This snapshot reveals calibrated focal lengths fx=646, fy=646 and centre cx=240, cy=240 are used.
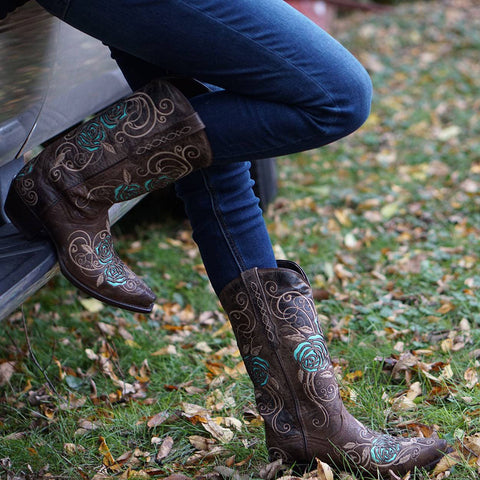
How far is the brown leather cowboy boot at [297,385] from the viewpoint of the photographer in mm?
1550

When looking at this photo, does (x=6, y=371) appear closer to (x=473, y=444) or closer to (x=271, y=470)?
(x=271, y=470)

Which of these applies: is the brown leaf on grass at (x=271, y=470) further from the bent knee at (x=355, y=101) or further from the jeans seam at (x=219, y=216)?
the bent knee at (x=355, y=101)

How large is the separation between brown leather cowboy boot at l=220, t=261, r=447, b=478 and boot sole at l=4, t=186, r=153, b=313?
0.26 metres

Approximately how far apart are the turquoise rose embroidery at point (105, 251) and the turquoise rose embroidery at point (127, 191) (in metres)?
0.11

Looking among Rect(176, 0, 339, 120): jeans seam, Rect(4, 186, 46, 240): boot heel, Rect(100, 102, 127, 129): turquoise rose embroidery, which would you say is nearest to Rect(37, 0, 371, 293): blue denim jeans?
Rect(176, 0, 339, 120): jeans seam

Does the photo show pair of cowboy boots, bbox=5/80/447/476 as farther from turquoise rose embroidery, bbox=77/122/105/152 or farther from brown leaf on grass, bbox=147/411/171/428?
brown leaf on grass, bbox=147/411/171/428

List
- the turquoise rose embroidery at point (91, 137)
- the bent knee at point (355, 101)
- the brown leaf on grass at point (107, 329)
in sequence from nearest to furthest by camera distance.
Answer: the bent knee at point (355, 101) < the turquoise rose embroidery at point (91, 137) < the brown leaf on grass at point (107, 329)

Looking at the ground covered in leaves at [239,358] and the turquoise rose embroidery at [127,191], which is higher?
the turquoise rose embroidery at [127,191]

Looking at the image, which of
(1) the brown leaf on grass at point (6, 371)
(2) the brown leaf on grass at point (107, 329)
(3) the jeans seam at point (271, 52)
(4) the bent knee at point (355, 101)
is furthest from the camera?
(2) the brown leaf on grass at point (107, 329)

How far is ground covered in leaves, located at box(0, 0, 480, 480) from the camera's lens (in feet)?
5.78

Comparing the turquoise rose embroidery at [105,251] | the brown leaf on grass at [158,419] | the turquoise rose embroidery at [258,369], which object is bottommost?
the brown leaf on grass at [158,419]

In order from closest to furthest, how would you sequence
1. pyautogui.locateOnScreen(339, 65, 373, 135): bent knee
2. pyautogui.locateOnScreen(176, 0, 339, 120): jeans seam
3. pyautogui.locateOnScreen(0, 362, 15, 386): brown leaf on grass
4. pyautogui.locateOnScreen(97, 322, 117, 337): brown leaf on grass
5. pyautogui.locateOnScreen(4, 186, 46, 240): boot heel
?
pyautogui.locateOnScreen(176, 0, 339, 120): jeans seam → pyautogui.locateOnScreen(339, 65, 373, 135): bent knee → pyautogui.locateOnScreen(4, 186, 46, 240): boot heel → pyautogui.locateOnScreen(0, 362, 15, 386): brown leaf on grass → pyautogui.locateOnScreen(97, 322, 117, 337): brown leaf on grass

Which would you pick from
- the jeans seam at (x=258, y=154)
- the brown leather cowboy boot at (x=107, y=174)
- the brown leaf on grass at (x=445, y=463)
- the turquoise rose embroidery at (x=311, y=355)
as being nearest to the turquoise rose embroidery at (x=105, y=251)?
the brown leather cowboy boot at (x=107, y=174)

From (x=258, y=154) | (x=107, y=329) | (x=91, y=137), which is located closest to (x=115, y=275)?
(x=91, y=137)
